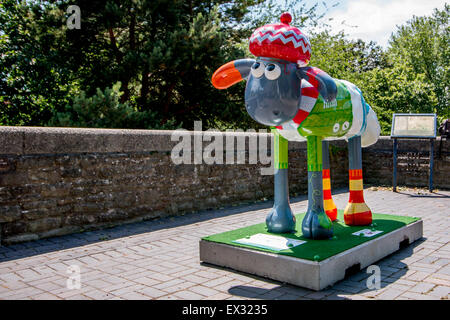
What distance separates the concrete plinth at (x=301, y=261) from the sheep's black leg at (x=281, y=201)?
27.1 inches

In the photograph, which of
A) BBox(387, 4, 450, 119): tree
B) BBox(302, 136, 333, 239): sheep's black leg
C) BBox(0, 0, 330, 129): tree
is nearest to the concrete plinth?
BBox(302, 136, 333, 239): sheep's black leg

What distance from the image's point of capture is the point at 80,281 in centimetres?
388

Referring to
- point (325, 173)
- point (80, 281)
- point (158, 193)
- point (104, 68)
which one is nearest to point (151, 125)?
point (104, 68)

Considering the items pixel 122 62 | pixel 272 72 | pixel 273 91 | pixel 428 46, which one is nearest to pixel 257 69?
pixel 272 72

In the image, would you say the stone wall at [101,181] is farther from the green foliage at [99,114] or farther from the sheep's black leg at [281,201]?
the green foliage at [99,114]

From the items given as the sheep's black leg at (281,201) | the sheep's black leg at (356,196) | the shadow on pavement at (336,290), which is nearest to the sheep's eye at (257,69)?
the sheep's black leg at (281,201)

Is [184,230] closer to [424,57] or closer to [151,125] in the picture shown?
[151,125]

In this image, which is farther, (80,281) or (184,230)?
(184,230)

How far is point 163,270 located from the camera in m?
4.23

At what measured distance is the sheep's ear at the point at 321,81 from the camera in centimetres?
383

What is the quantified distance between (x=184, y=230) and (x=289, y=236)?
2172 mm

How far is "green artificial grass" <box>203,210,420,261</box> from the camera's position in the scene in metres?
3.83

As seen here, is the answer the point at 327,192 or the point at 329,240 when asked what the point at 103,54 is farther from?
the point at 329,240

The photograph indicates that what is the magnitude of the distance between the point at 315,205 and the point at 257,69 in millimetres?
1644
